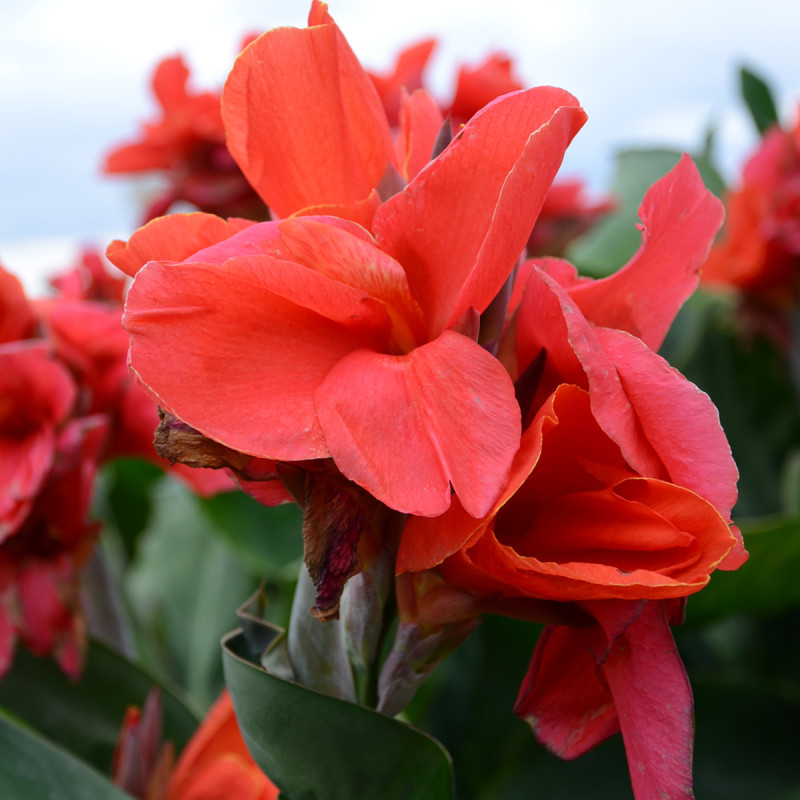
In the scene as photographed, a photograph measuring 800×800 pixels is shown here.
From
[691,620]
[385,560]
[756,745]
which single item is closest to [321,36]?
[385,560]

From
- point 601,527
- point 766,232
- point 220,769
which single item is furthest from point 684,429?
point 766,232

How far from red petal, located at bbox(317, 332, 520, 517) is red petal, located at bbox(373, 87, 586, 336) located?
0.03 metres

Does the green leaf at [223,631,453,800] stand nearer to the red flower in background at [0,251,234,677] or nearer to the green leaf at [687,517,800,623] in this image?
the red flower in background at [0,251,234,677]

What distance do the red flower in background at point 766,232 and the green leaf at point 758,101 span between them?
0.25 metres

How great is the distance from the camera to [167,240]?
31 centimetres

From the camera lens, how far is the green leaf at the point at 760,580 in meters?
0.64

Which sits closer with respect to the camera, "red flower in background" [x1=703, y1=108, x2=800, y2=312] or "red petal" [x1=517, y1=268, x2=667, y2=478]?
"red petal" [x1=517, y1=268, x2=667, y2=478]

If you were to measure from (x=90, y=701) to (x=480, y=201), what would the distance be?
0.45m

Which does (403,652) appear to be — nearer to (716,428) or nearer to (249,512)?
(716,428)

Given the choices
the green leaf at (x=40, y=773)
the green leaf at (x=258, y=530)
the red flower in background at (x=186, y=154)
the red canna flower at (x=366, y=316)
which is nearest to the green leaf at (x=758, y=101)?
the red flower in background at (x=186, y=154)

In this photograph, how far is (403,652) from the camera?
334mm

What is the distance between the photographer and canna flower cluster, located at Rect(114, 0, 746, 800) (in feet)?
0.86

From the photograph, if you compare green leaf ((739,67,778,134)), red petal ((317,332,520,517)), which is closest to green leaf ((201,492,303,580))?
red petal ((317,332,520,517))

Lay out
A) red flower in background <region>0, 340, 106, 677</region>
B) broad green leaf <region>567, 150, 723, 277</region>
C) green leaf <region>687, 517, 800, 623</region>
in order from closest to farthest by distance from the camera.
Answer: red flower in background <region>0, 340, 106, 677</region>
green leaf <region>687, 517, 800, 623</region>
broad green leaf <region>567, 150, 723, 277</region>
